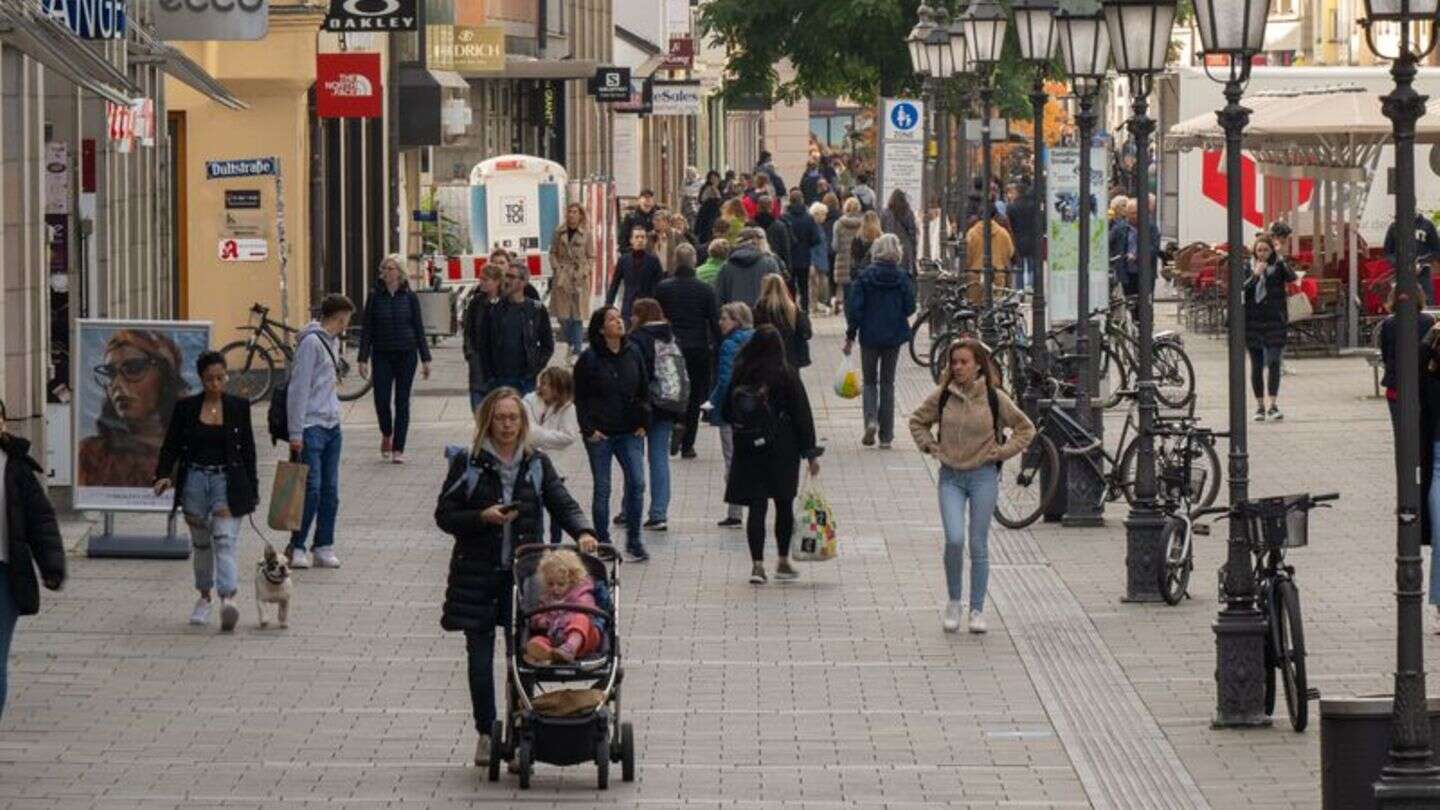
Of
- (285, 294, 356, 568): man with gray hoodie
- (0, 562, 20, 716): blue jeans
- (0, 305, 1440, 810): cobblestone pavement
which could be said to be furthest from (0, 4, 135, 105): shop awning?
(0, 562, 20, 716): blue jeans

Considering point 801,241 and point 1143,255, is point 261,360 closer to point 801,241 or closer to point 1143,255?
point 801,241

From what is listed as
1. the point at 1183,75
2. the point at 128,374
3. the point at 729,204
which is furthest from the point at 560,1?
the point at 128,374

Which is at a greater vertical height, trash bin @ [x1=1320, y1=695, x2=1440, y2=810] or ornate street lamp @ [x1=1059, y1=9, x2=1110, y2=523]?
ornate street lamp @ [x1=1059, y1=9, x2=1110, y2=523]

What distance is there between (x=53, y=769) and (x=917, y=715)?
12.8 feet

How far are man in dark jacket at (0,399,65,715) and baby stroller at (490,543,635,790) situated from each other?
1858mm

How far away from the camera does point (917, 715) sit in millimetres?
15062

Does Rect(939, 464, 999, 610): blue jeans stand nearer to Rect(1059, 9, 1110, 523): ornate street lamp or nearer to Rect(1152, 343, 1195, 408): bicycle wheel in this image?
Rect(1059, 9, 1110, 523): ornate street lamp

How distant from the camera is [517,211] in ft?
138

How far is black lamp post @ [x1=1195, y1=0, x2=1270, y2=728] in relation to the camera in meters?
14.5

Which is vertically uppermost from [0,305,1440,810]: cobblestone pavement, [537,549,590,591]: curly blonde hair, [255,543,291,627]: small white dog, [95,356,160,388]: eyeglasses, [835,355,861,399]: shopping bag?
[95,356,160,388]: eyeglasses

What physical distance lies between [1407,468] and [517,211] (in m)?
31.2

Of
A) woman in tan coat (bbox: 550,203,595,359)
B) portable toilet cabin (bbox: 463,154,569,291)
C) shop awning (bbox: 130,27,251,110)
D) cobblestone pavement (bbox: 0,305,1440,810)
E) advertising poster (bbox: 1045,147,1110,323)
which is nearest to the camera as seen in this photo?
cobblestone pavement (bbox: 0,305,1440,810)

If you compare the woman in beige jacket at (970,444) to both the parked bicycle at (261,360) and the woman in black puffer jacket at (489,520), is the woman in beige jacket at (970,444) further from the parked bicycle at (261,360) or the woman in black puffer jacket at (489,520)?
the parked bicycle at (261,360)

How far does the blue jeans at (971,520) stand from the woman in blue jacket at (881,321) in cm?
1023
